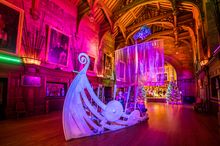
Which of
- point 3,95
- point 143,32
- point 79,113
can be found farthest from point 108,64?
point 79,113

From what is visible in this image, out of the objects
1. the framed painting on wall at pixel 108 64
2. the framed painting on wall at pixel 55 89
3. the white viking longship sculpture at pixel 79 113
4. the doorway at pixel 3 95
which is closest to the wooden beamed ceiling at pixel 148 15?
the framed painting on wall at pixel 108 64

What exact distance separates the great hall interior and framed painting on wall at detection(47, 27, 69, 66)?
0.05 metres

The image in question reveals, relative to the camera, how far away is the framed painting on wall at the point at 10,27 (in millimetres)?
4668

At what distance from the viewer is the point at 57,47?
22.1 ft

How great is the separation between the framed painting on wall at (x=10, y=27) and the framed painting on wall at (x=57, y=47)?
1.36 metres

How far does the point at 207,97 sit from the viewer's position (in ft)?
22.5

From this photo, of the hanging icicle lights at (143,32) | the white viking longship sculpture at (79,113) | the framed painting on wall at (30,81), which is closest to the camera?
the white viking longship sculpture at (79,113)

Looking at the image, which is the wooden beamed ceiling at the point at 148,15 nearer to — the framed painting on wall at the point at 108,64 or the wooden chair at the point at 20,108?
the framed painting on wall at the point at 108,64

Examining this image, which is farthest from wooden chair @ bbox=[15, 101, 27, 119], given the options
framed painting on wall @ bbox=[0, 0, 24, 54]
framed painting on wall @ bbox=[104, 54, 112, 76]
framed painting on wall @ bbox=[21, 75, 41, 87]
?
framed painting on wall @ bbox=[104, 54, 112, 76]

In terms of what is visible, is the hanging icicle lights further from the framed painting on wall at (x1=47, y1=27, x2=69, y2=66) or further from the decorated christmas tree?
the framed painting on wall at (x1=47, y1=27, x2=69, y2=66)

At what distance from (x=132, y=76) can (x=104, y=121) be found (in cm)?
463

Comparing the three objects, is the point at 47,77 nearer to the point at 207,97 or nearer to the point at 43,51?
the point at 43,51

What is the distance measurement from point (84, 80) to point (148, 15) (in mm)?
11583

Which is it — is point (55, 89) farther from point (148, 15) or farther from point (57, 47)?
point (148, 15)
